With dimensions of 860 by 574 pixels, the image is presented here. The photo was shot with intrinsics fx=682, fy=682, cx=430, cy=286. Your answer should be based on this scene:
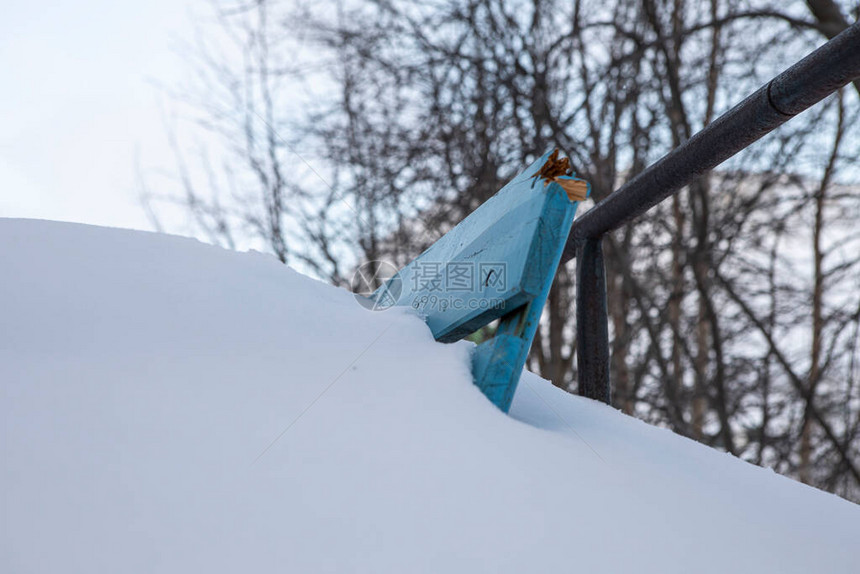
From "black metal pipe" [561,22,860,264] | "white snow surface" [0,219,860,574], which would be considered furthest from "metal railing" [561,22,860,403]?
"white snow surface" [0,219,860,574]

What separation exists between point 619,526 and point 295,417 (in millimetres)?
464

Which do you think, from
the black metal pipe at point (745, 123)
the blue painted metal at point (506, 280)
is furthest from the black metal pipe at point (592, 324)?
the blue painted metal at point (506, 280)

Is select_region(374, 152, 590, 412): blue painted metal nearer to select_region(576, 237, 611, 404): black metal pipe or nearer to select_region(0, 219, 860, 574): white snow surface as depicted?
select_region(0, 219, 860, 574): white snow surface

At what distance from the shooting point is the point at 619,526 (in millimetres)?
856

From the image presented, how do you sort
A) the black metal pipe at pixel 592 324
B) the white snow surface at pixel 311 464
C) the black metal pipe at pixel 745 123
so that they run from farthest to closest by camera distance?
the black metal pipe at pixel 592 324
the black metal pipe at pixel 745 123
the white snow surface at pixel 311 464

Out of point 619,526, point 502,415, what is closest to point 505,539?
point 619,526

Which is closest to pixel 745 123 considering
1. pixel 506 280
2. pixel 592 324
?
pixel 506 280

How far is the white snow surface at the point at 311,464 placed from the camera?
0.76 m

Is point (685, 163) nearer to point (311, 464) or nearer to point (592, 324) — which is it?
point (592, 324)

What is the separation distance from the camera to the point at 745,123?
1176 mm

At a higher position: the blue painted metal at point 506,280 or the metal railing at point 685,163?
the metal railing at point 685,163

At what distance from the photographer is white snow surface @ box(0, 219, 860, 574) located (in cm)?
76

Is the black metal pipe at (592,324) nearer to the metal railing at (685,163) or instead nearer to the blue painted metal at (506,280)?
the metal railing at (685,163)

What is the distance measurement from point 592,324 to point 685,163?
0.56 m
